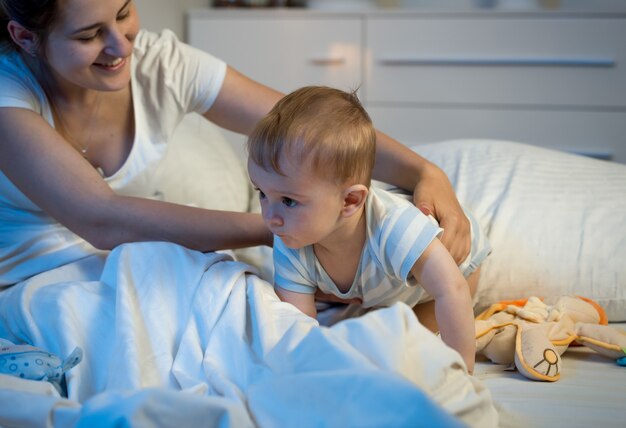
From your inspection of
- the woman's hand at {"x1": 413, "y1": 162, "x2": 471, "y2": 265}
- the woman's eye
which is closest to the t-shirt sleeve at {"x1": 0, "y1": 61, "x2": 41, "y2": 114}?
the woman's eye

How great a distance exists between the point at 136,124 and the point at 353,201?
539 mm

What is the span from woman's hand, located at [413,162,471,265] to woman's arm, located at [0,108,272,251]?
271mm

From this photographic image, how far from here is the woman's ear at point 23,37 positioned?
1.31 metres

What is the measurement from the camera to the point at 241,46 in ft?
9.71

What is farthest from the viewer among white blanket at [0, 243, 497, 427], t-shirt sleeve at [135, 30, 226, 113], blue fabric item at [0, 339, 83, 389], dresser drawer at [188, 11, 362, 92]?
dresser drawer at [188, 11, 362, 92]

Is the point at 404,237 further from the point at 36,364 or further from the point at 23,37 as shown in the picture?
the point at 23,37

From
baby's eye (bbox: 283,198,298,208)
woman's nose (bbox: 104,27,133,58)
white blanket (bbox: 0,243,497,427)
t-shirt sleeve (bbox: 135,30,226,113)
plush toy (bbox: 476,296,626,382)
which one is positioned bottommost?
plush toy (bbox: 476,296,626,382)

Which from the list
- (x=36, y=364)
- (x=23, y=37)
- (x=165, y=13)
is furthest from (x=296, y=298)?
(x=165, y=13)

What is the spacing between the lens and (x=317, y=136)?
3.49 feet

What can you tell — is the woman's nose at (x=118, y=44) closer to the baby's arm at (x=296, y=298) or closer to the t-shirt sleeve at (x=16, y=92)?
the t-shirt sleeve at (x=16, y=92)

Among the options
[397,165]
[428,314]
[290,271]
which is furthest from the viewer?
[397,165]

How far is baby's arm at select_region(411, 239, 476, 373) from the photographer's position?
1134 mm

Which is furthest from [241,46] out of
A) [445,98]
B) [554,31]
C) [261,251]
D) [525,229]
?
[525,229]

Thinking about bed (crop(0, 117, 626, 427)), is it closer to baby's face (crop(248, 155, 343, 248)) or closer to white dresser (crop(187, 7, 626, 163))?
baby's face (crop(248, 155, 343, 248))
